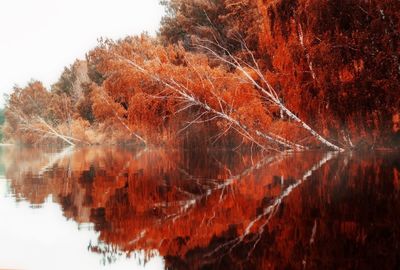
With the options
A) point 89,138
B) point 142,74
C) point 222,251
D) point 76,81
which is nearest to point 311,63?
point 142,74

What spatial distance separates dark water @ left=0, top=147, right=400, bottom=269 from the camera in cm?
293

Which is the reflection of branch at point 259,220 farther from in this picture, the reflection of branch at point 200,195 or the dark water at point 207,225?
the reflection of branch at point 200,195

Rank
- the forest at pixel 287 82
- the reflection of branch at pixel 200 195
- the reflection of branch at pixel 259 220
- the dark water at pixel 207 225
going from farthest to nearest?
the forest at pixel 287 82 < the reflection of branch at pixel 200 195 < the reflection of branch at pixel 259 220 < the dark water at pixel 207 225

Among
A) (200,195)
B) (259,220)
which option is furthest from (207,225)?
(200,195)

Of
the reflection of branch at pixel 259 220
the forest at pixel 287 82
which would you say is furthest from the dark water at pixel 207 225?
the forest at pixel 287 82

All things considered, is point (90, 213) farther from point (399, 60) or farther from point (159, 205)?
point (399, 60)

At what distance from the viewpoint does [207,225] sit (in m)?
3.97

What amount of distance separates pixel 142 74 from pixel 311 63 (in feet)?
19.1

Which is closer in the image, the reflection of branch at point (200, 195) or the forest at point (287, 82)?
the reflection of branch at point (200, 195)

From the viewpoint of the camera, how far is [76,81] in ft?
176

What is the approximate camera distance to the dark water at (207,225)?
2.93 meters

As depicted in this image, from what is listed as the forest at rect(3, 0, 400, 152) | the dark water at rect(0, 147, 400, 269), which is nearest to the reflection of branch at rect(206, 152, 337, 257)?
the dark water at rect(0, 147, 400, 269)

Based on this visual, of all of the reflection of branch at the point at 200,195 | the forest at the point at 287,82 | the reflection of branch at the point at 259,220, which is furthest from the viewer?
the forest at the point at 287,82

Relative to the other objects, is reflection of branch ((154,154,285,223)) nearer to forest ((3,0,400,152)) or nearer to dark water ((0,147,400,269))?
dark water ((0,147,400,269))
